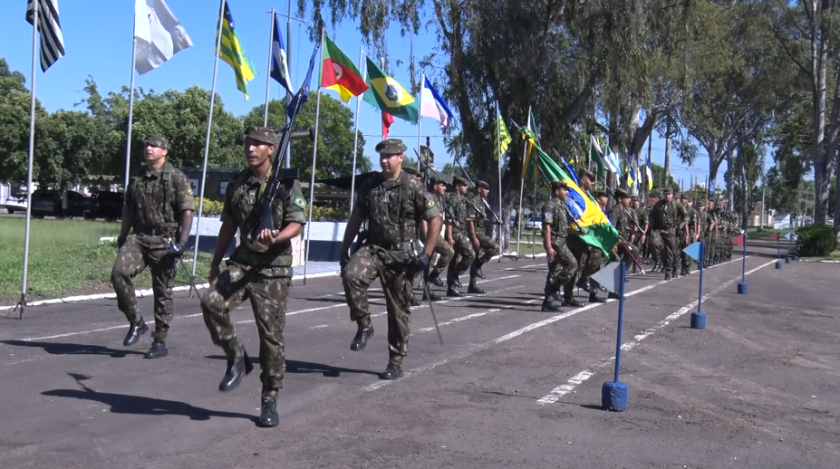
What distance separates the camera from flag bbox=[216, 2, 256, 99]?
48.7ft

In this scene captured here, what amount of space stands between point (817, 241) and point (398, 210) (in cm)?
3653

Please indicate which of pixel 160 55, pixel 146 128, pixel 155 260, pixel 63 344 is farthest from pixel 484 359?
pixel 146 128

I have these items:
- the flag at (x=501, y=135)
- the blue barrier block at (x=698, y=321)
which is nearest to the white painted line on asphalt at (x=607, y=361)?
the blue barrier block at (x=698, y=321)

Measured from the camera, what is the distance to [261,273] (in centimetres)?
608

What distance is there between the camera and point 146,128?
49438 mm

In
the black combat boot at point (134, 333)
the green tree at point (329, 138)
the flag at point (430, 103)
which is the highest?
the green tree at point (329, 138)

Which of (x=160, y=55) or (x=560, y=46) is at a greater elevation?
(x=560, y=46)

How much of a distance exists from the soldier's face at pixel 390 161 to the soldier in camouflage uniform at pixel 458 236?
6.64 m

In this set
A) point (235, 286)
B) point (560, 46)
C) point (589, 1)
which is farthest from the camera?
point (560, 46)

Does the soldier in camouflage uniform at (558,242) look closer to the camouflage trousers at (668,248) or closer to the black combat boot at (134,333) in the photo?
the black combat boot at (134,333)

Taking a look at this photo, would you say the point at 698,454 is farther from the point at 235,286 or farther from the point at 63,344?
the point at 63,344

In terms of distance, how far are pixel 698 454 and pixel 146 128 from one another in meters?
47.1

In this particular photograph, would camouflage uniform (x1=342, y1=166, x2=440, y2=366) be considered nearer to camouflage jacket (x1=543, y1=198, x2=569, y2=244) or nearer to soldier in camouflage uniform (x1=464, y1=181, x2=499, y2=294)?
camouflage jacket (x1=543, y1=198, x2=569, y2=244)

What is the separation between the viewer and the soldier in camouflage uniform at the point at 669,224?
71.0 ft
